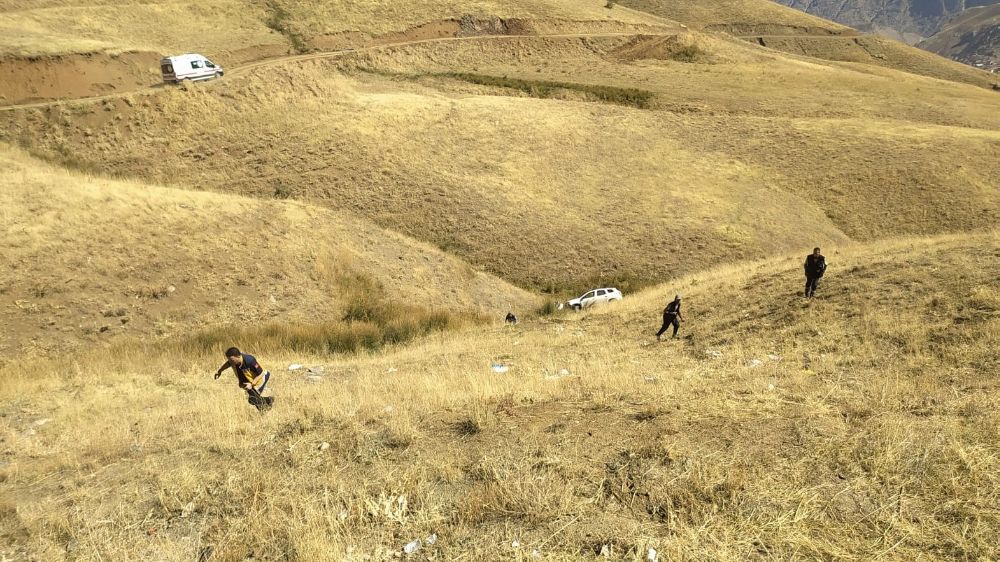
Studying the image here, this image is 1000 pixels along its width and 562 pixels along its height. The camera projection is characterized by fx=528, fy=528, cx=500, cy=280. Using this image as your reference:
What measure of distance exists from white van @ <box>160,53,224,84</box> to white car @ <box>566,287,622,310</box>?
28.3 metres

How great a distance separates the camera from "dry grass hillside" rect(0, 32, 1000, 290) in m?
27.1

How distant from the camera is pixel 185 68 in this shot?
108ft

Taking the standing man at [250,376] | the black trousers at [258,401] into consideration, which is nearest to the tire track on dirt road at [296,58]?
the standing man at [250,376]

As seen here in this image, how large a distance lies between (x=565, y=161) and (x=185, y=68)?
80.2ft

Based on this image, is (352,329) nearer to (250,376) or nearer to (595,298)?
(250,376)

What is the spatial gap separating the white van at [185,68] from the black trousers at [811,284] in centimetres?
3564

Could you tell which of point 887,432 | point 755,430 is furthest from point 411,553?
point 887,432

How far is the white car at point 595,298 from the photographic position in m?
21.9

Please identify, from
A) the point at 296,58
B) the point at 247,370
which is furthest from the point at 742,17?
the point at 247,370

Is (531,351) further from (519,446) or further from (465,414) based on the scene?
(519,446)

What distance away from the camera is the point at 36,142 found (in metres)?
27.1

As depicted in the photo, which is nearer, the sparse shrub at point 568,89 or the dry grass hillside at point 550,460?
the dry grass hillside at point 550,460

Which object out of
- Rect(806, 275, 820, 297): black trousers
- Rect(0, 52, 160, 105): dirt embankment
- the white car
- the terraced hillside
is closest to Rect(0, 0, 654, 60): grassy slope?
the terraced hillside

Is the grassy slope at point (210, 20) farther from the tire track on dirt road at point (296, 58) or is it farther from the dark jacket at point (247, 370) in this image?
the dark jacket at point (247, 370)
